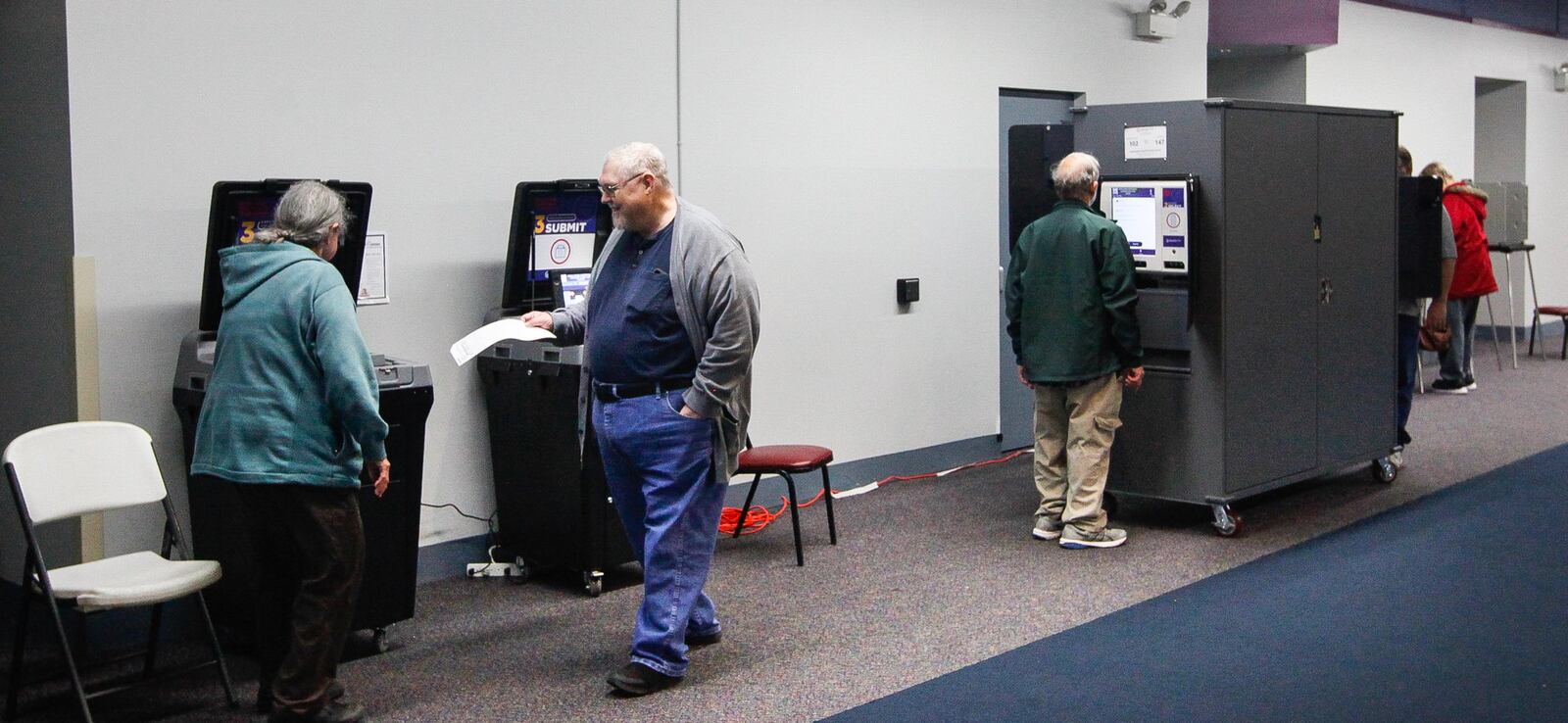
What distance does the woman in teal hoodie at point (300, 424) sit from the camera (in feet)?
11.8

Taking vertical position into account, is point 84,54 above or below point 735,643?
above

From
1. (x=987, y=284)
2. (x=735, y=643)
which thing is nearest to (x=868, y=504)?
(x=987, y=284)

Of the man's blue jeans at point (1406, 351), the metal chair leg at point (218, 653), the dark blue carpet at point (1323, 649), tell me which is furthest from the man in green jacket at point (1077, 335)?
the metal chair leg at point (218, 653)

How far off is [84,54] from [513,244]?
148 cm

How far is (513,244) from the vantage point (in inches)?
203

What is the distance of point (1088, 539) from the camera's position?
18.9 ft

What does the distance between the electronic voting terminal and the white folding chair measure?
11.7 feet

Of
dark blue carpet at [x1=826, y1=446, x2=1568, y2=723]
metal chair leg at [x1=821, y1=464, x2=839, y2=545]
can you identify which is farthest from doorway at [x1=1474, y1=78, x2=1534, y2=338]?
metal chair leg at [x1=821, y1=464, x2=839, y2=545]

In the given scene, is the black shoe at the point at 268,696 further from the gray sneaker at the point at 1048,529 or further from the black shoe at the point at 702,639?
the gray sneaker at the point at 1048,529

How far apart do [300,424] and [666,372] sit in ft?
3.20

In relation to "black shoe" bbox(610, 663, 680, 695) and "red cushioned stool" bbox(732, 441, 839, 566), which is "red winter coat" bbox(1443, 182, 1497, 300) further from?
"black shoe" bbox(610, 663, 680, 695)

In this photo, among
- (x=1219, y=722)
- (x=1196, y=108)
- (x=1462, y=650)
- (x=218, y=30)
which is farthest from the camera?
(x=1196, y=108)

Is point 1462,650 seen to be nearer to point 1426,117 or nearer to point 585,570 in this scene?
point 585,570

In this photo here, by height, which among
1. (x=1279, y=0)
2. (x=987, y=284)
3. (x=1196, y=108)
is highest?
(x=1279, y=0)
